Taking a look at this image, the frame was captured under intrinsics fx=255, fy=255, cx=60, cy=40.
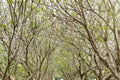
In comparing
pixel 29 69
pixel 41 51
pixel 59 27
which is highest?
pixel 59 27

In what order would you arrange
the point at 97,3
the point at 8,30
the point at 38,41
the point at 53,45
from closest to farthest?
1. the point at 8,30
2. the point at 97,3
3. the point at 38,41
4. the point at 53,45

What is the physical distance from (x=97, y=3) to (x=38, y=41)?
233cm

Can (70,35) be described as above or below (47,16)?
below

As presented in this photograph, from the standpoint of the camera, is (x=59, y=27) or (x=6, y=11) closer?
(x=6, y=11)

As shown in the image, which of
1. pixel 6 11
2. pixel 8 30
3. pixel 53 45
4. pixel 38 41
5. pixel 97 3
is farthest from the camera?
pixel 53 45

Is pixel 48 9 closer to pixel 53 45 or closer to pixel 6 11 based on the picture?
pixel 6 11

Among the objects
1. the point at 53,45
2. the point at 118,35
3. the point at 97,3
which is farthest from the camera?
the point at 53,45

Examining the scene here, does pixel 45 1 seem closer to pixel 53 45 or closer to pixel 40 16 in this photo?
pixel 40 16

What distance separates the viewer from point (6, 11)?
7621mm

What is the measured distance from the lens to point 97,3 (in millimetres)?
8117

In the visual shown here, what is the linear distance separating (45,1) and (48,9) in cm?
33

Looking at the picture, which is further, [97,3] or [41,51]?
[41,51]

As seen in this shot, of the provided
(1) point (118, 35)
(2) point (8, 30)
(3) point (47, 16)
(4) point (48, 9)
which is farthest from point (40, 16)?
(1) point (118, 35)

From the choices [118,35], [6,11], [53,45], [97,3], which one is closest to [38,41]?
[53,45]
